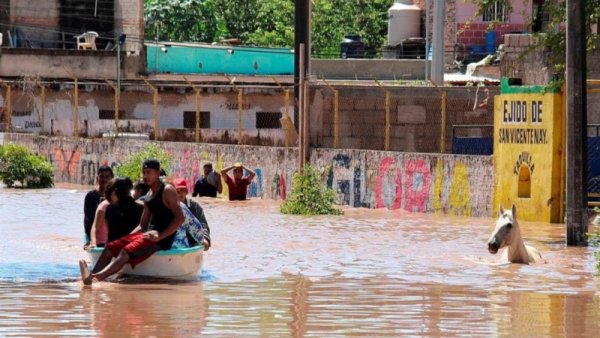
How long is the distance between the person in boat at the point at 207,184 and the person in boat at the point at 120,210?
14.3 meters

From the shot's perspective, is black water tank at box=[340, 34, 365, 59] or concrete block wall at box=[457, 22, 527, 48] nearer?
concrete block wall at box=[457, 22, 527, 48]

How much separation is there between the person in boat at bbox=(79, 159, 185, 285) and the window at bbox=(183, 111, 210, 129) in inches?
1078

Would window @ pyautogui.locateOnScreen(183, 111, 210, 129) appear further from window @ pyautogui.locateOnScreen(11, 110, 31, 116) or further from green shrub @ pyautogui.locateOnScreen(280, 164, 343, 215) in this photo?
green shrub @ pyautogui.locateOnScreen(280, 164, 343, 215)

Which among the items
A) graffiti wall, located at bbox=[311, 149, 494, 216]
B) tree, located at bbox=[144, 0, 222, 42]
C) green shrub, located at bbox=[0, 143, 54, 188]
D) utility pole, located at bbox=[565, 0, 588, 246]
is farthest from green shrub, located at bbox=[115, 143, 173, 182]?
tree, located at bbox=[144, 0, 222, 42]

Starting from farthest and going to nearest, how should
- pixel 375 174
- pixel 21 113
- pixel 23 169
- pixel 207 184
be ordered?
pixel 21 113
pixel 23 169
pixel 207 184
pixel 375 174

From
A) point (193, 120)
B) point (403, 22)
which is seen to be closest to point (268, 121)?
point (193, 120)

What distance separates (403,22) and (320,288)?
4414 centimetres

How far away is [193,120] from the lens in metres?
43.0

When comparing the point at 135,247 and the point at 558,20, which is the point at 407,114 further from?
the point at 135,247

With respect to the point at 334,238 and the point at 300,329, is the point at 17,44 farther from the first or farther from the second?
the point at 300,329

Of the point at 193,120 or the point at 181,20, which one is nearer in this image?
the point at 193,120

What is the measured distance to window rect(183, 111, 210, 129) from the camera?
42.4 m

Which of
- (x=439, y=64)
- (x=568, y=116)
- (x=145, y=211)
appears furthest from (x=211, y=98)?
(x=145, y=211)

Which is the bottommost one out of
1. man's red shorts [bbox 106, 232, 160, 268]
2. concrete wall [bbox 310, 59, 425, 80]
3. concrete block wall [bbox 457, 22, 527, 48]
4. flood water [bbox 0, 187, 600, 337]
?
flood water [bbox 0, 187, 600, 337]
